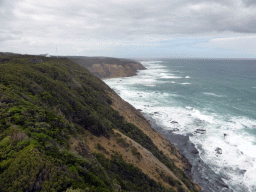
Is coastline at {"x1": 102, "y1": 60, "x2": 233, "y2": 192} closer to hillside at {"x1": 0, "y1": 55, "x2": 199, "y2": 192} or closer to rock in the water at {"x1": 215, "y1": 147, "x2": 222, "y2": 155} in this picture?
hillside at {"x1": 0, "y1": 55, "x2": 199, "y2": 192}

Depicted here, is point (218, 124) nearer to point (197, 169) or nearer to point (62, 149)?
point (197, 169)

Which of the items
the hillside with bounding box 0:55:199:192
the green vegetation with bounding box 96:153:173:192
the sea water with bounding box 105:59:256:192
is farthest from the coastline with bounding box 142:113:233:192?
the green vegetation with bounding box 96:153:173:192

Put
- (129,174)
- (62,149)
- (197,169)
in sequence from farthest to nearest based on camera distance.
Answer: (197,169) → (129,174) → (62,149)

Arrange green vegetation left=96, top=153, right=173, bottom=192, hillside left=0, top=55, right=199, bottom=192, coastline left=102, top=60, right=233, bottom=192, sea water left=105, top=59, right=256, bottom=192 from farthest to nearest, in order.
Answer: sea water left=105, top=59, right=256, bottom=192
coastline left=102, top=60, right=233, bottom=192
green vegetation left=96, top=153, right=173, bottom=192
hillside left=0, top=55, right=199, bottom=192

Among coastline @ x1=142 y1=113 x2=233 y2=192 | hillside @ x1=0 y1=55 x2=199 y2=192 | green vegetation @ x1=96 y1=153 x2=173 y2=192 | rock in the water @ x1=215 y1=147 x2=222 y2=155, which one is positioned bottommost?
coastline @ x1=142 y1=113 x2=233 y2=192

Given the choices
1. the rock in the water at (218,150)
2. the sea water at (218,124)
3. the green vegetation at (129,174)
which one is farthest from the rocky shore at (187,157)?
the green vegetation at (129,174)

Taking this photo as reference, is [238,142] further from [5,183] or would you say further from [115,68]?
[115,68]

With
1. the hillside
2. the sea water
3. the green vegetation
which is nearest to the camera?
the hillside

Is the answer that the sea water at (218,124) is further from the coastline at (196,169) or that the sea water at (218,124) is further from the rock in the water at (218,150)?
the coastline at (196,169)

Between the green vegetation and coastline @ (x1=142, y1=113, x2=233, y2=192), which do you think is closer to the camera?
the green vegetation

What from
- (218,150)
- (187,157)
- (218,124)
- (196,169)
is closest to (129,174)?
(196,169)
